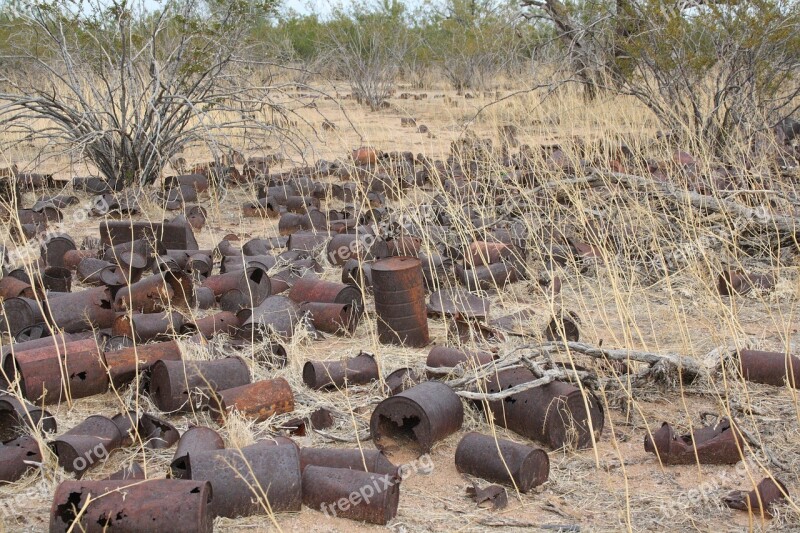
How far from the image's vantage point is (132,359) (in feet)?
13.1

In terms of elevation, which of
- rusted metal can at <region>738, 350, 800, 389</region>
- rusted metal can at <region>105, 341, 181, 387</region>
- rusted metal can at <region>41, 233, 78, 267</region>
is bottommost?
rusted metal can at <region>738, 350, 800, 389</region>

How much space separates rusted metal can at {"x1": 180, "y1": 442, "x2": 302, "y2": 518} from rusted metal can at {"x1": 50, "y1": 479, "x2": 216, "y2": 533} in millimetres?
137

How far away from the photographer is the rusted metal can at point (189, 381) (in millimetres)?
3725

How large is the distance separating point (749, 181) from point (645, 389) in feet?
13.2

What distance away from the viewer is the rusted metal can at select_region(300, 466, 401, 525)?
9.53 ft

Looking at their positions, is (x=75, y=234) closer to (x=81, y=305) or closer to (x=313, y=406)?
(x=81, y=305)

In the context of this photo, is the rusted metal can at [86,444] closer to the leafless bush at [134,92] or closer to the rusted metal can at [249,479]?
the rusted metal can at [249,479]

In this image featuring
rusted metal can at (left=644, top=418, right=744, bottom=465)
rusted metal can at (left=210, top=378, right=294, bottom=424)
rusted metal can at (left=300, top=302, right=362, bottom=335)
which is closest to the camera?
rusted metal can at (left=644, top=418, right=744, bottom=465)

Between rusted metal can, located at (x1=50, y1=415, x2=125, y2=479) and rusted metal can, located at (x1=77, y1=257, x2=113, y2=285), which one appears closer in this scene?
rusted metal can, located at (x1=50, y1=415, x2=125, y2=479)

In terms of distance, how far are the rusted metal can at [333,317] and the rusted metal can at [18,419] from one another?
1679 mm

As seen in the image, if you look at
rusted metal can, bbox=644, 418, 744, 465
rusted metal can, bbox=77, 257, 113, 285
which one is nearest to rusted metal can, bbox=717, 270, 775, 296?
rusted metal can, bbox=644, 418, 744, 465

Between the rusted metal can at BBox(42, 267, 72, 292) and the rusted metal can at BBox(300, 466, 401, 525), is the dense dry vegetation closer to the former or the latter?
the rusted metal can at BBox(300, 466, 401, 525)

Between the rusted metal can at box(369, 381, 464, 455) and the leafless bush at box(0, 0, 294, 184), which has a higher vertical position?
the leafless bush at box(0, 0, 294, 184)

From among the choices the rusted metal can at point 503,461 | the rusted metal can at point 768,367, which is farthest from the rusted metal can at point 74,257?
the rusted metal can at point 768,367
